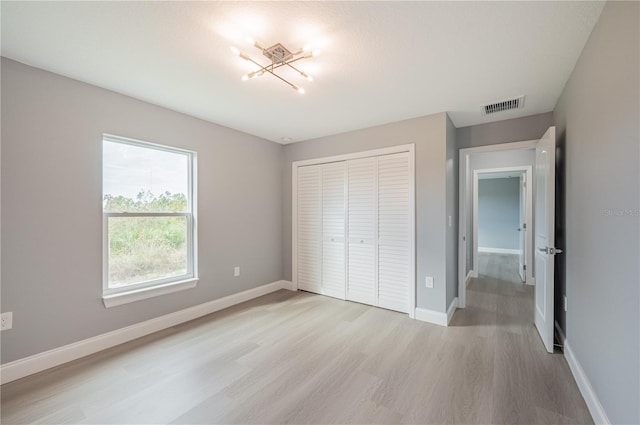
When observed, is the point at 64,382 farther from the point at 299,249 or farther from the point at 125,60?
the point at 299,249

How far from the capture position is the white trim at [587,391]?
1469 mm

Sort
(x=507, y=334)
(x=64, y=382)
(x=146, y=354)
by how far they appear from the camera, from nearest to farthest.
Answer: (x=64, y=382) → (x=146, y=354) → (x=507, y=334)

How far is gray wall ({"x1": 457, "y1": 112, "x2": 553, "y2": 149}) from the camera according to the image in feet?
9.70

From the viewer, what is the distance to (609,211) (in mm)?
1417

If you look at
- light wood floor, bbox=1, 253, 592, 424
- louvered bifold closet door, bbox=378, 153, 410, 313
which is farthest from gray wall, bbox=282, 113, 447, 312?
light wood floor, bbox=1, 253, 592, 424

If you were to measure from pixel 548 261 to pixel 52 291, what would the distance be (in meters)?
4.18

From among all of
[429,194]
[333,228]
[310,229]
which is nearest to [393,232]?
[429,194]

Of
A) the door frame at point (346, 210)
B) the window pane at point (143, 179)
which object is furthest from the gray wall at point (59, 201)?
the door frame at point (346, 210)

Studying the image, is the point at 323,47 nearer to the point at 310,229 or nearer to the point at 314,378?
the point at 314,378

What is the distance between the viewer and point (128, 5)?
1.43 meters

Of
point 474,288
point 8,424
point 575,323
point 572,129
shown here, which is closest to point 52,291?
point 8,424

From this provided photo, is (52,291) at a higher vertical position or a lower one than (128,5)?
lower

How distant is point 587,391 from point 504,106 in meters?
2.50

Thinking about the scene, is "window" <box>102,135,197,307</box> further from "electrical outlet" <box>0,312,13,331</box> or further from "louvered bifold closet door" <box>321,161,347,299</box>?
"louvered bifold closet door" <box>321,161,347,299</box>
